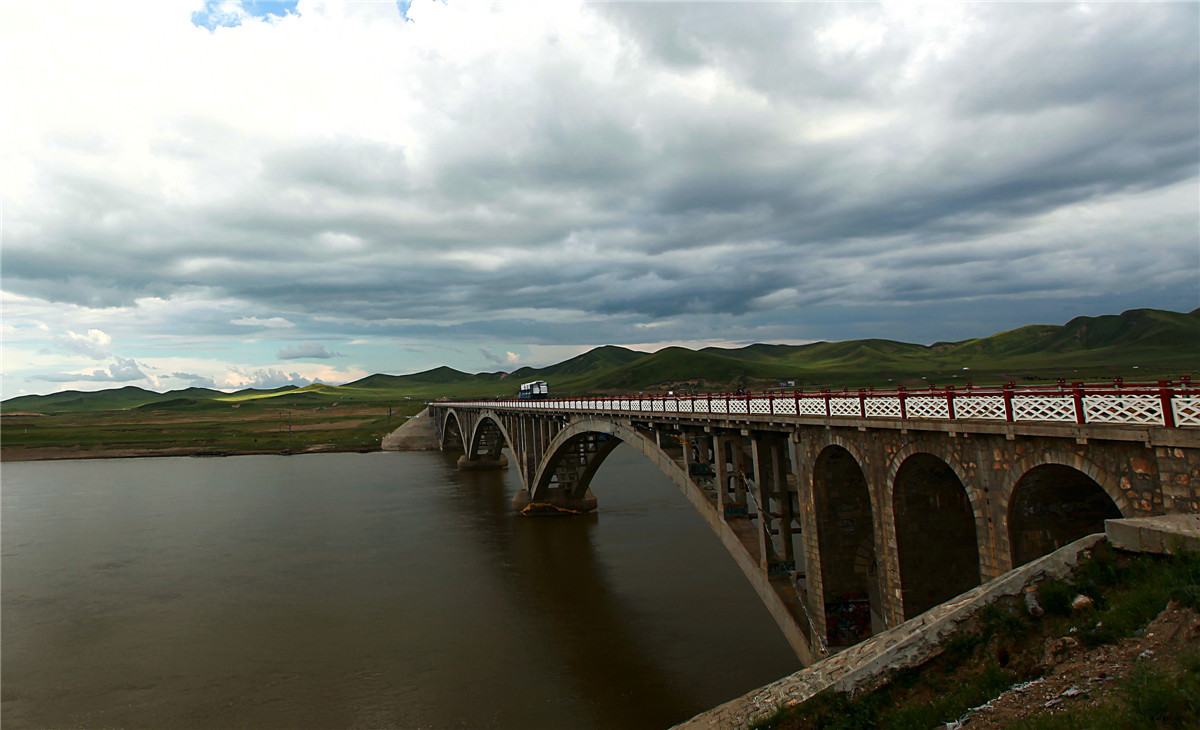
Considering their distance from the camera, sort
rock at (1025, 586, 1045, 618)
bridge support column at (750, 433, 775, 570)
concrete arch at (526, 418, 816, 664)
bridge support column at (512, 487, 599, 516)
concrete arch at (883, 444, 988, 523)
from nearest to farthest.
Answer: rock at (1025, 586, 1045, 618) < concrete arch at (883, 444, 988, 523) < concrete arch at (526, 418, 816, 664) < bridge support column at (750, 433, 775, 570) < bridge support column at (512, 487, 599, 516)

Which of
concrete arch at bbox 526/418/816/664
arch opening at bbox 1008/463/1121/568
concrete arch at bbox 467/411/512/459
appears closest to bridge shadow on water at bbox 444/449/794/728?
concrete arch at bbox 526/418/816/664

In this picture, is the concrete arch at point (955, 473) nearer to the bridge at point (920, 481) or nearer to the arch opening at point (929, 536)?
the bridge at point (920, 481)

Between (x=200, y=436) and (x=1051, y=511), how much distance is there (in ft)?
439

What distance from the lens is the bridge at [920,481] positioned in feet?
28.6

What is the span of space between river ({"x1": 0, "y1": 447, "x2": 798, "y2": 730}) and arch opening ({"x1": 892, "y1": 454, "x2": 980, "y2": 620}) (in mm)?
6518

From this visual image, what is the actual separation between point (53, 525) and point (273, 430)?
85937 mm

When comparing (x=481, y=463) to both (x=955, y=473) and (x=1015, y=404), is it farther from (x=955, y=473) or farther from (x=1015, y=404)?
(x=1015, y=404)

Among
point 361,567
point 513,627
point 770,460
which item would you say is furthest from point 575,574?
point 770,460

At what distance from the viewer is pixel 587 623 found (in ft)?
79.7

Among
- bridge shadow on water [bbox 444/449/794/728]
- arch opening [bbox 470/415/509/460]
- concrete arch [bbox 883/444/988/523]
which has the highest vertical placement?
concrete arch [bbox 883/444/988/523]

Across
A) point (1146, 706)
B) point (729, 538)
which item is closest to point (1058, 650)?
point (1146, 706)

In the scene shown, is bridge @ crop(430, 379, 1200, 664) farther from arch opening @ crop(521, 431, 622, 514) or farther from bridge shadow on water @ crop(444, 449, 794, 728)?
arch opening @ crop(521, 431, 622, 514)

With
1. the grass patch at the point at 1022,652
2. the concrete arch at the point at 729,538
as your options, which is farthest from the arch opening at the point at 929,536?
the grass patch at the point at 1022,652

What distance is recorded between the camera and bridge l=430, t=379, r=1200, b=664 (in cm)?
873
